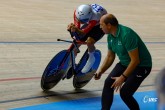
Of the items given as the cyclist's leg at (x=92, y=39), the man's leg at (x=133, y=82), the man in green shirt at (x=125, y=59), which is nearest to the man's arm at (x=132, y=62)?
the man in green shirt at (x=125, y=59)

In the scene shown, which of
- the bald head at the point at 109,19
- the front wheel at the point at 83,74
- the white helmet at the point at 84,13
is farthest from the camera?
the front wheel at the point at 83,74

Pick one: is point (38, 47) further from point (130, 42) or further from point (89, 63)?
point (130, 42)

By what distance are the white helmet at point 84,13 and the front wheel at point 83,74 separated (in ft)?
1.66

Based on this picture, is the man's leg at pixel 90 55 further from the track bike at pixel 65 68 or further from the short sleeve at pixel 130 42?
the short sleeve at pixel 130 42

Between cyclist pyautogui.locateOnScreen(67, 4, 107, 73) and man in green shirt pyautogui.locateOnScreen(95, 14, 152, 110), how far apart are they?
2.58ft

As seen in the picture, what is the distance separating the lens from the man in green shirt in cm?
342

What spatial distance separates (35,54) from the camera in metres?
6.85

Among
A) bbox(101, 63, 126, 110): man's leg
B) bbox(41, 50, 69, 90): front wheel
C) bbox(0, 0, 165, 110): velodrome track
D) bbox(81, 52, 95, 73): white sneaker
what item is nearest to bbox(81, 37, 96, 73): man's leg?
bbox(81, 52, 95, 73): white sneaker

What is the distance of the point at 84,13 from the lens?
441 cm

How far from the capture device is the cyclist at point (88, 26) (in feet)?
14.5

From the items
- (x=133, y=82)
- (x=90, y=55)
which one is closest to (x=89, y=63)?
(x=90, y=55)

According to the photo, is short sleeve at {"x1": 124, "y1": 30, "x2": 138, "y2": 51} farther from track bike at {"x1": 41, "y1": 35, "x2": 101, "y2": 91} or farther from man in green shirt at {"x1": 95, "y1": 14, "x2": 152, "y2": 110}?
track bike at {"x1": 41, "y1": 35, "x2": 101, "y2": 91}

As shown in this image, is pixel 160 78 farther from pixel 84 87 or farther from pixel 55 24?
pixel 55 24

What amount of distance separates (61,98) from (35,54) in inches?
92.1
